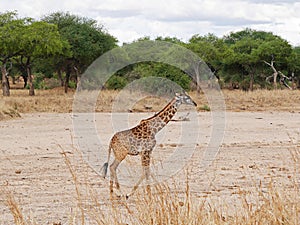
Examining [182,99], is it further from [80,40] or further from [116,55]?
[80,40]

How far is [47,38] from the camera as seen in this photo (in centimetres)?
3503

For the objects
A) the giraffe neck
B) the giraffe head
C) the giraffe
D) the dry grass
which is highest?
the giraffe head

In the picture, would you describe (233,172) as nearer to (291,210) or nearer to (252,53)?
(291,210)

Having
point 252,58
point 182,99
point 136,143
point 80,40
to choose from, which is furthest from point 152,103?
point 252,58

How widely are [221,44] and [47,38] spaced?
15093 mm

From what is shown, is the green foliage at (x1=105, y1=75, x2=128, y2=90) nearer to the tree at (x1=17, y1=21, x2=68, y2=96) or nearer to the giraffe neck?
the tree at (x1=17, y1=21, x2=68, y2=96)

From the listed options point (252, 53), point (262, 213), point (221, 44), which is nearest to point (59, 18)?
point (221, 44)

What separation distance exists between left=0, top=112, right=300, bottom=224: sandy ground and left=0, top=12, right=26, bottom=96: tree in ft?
36.3

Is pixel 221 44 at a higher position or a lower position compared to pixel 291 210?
higher

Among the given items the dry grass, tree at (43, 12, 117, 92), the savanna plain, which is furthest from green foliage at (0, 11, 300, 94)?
the savanna plain

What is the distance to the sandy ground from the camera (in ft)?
26.1

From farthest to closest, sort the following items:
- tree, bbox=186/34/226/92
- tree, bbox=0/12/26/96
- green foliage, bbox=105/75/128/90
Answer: tree, bbox=186/34/226/92, tree, bbox=0/12/26/96, green foliage, bbox=105/75/128/90

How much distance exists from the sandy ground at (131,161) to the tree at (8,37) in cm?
1107

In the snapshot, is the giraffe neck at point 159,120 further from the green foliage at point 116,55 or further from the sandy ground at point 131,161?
A: the green foliage at point 116,55
